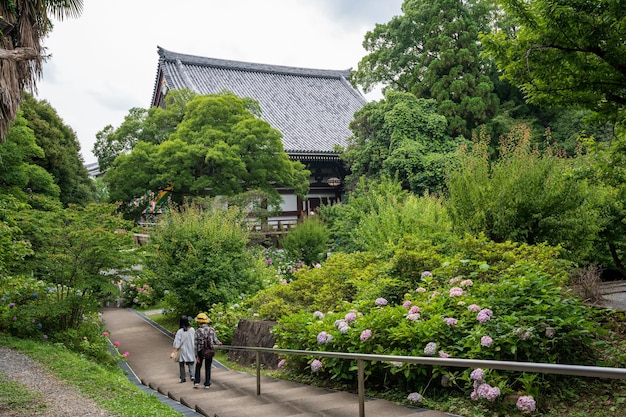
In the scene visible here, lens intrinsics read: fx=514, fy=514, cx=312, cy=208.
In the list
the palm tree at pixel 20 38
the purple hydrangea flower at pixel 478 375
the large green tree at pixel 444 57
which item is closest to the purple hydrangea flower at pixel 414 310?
the purple hydrangea flower at pixel 478 375

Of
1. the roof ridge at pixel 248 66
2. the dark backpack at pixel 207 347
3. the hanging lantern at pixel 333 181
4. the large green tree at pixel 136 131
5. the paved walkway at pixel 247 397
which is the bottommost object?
the paved walkway at pixel 247 397

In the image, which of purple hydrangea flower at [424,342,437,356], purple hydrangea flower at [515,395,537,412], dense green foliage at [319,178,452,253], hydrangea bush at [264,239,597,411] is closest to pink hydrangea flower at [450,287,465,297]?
hydrangea bush at [264,239,597,411]

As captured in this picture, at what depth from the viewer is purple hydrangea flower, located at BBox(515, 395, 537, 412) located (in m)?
3.93

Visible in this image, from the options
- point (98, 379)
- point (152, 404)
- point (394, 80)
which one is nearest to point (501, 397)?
point (152, 404)

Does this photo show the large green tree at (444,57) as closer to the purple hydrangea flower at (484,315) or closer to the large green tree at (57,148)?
the large green tree at (57,148)

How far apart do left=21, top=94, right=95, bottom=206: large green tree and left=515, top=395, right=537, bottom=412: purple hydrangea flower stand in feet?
53.5

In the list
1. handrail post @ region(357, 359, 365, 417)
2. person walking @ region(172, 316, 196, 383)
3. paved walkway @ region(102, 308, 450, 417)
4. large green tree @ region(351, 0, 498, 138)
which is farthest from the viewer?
large green tree @ region(351, 0, 498, 138)

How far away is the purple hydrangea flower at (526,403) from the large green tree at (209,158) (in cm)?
1354

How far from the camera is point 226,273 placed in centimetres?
1305

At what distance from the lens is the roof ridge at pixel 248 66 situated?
99.2ft

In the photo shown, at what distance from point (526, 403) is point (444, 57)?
1737 centimetres

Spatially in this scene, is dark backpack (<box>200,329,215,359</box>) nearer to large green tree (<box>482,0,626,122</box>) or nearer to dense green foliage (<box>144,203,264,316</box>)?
dense green foliage (<box>144,203,264,316</box>)

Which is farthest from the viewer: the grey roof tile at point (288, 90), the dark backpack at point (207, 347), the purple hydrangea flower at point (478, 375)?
the grey roof tile at point (288, 90)

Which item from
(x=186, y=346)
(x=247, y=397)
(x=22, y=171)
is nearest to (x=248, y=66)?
(x=22, y=171)
